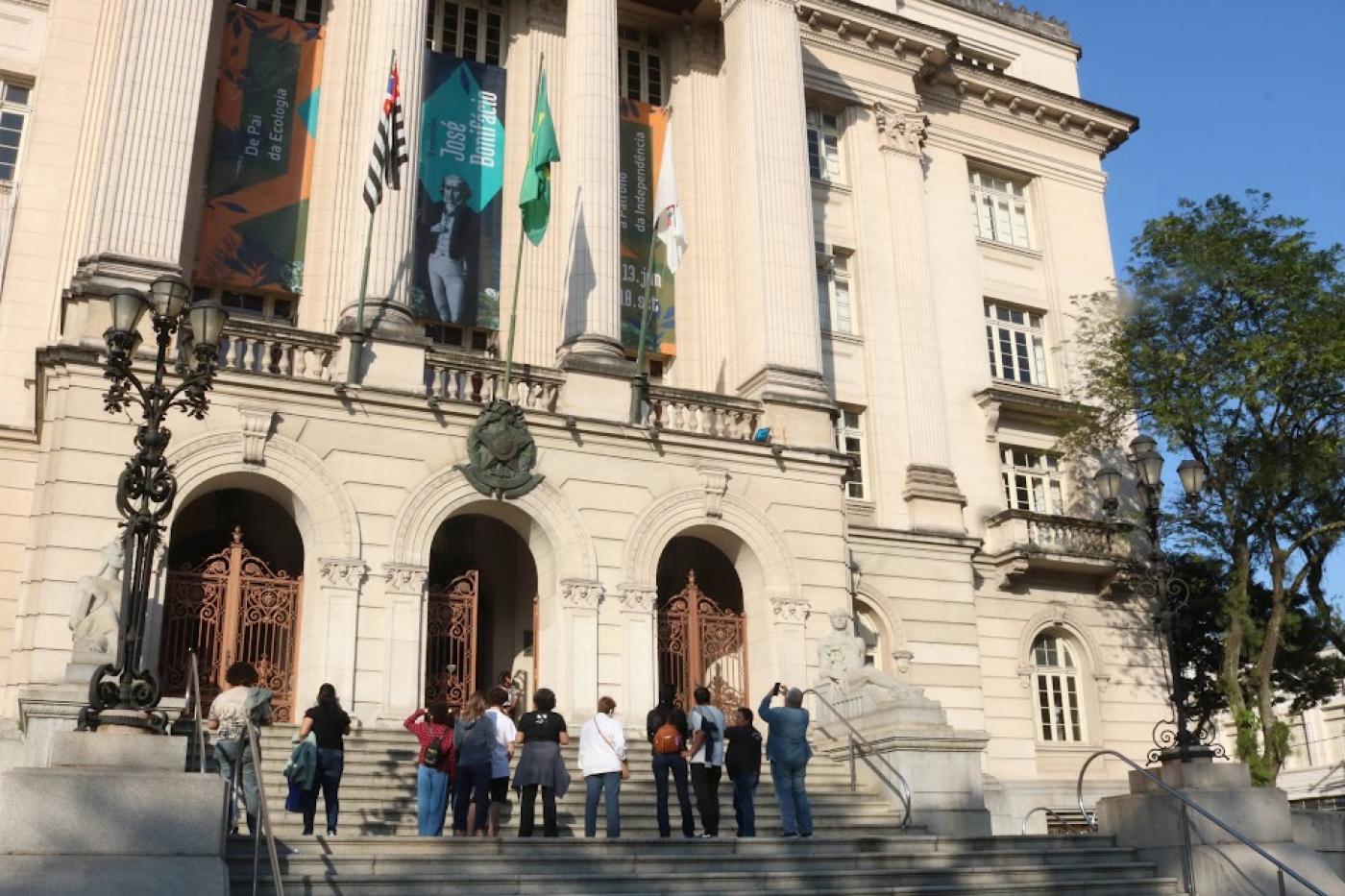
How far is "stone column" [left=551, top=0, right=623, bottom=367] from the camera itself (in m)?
23.3

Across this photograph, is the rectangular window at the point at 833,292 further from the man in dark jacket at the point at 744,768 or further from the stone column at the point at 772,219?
the man in dark jacket at the point at 744,768

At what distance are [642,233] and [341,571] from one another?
10.8 m

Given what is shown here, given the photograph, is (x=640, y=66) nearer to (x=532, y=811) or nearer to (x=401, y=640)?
(x=401, y=640)

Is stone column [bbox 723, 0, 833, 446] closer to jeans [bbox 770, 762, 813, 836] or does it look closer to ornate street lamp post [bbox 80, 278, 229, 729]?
jeans [bbox 770, 762, 813, 836]

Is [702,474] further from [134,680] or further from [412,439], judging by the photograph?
[134,680]

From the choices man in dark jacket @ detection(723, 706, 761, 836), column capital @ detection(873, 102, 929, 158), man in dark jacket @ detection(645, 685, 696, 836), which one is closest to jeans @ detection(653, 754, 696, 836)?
man in dark jacket @ detection(645, 685, 696, 836)

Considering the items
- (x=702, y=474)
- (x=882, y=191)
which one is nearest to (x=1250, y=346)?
(x=882, y=191)


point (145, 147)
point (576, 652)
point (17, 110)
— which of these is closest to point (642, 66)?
point (145, 147)

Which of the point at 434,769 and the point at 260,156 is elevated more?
the point at 260,156

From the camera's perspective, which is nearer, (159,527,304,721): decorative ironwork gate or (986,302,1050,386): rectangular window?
(159,527,304,721): decorative ironwork gate

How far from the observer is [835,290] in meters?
29.8

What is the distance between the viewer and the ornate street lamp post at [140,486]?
37.9 ft

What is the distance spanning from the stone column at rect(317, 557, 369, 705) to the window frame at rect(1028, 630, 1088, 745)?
15.8 meters

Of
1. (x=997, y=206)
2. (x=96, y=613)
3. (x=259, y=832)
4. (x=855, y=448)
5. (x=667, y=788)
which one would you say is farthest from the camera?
(x=997, y=206)
